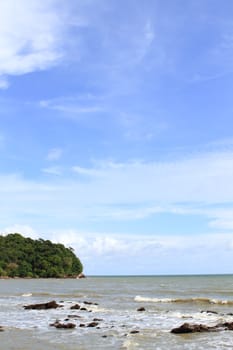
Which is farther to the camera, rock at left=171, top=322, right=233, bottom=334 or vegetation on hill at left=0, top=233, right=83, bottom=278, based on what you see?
vegetation on hill at left=0, top=233, right=83, bottom=278

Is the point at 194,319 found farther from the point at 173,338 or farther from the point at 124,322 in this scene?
the point at 173,338

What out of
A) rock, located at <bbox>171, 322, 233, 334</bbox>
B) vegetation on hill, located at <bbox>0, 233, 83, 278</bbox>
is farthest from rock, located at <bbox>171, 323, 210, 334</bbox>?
vegetation on hill, located at <bbox>0, 233, 83, 278</bbox>

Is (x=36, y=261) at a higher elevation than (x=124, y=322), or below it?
higher

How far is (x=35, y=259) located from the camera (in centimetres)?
15975

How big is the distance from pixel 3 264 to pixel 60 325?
134 metres

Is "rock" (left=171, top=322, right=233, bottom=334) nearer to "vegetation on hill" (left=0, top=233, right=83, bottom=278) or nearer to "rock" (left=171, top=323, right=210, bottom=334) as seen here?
"rock" (left=171, top=323, right=210, bottom=334)

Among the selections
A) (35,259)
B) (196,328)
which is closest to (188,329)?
(196,328)

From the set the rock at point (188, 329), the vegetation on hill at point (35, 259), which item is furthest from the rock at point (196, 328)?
the vegetation on hill at point (35, 259)

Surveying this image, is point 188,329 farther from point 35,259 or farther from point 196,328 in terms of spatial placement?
point 35,259

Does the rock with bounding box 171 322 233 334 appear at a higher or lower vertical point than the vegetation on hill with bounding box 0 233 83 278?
lower

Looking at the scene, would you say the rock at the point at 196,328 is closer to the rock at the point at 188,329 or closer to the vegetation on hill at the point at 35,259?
the rock at the point at 188,329

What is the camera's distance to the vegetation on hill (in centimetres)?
15362

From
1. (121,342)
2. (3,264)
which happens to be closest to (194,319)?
(121,342)

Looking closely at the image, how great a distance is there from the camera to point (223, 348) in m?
18.4
